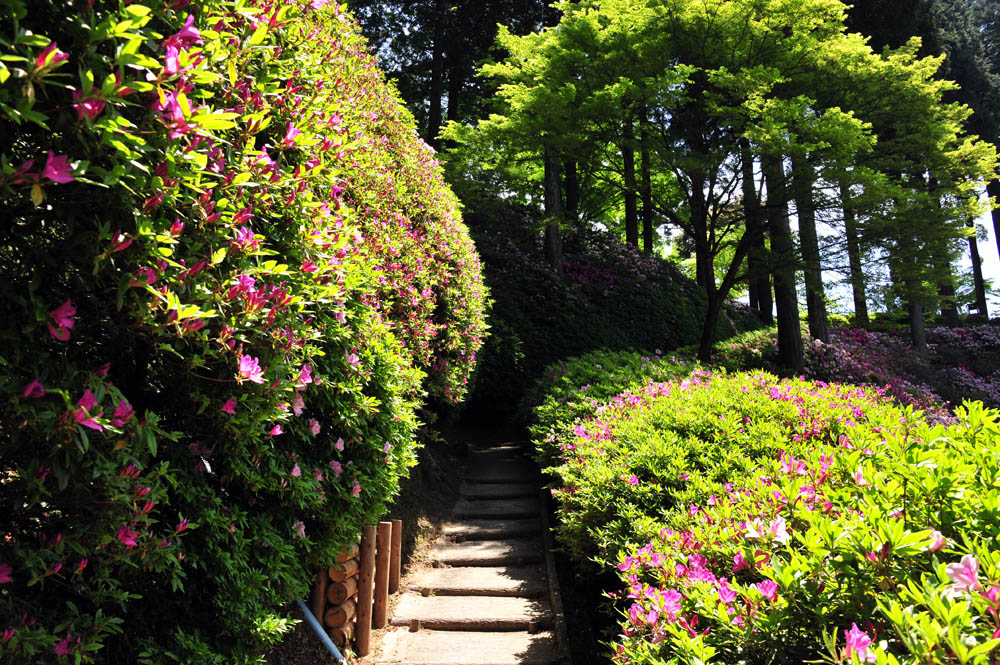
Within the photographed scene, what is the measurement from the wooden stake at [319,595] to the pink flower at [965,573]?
10.9 ft

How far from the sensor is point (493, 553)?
5426 millimetres

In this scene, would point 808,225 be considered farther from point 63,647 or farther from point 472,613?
point 63,647

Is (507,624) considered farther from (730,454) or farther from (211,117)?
(211,117)

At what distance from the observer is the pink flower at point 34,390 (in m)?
1.37

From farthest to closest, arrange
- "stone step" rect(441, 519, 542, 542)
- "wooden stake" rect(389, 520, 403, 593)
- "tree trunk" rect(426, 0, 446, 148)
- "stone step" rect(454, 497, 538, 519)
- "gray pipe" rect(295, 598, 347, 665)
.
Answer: "tree trunk" rect(426, 0, 446, 148)
"stone step" rect(454, 497, 538, 519)
"stone step" rect(441, 519, 542, 542)
"wooden stake" rect(389, 520, 403, 593)
"gray pipe" rect(295, 598, 347, 665)

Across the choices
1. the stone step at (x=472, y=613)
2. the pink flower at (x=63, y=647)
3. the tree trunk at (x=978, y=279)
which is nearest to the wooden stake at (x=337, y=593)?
the stone step at (x=472, y=613)

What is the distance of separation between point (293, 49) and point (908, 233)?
9666 millimetres

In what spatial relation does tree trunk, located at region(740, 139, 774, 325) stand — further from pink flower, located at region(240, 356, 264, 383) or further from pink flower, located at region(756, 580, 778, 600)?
pink flower, located at region(240, 356, 264, 383)

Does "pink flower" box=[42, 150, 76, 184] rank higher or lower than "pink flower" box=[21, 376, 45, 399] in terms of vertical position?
higher

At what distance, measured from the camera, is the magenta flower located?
1298 millimetres

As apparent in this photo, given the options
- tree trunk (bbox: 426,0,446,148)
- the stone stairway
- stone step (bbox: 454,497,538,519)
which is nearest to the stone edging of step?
the stone stairway

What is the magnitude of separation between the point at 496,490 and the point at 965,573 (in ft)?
19.9

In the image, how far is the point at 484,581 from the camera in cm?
489

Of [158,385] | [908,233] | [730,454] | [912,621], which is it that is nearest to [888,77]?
[908,233]
